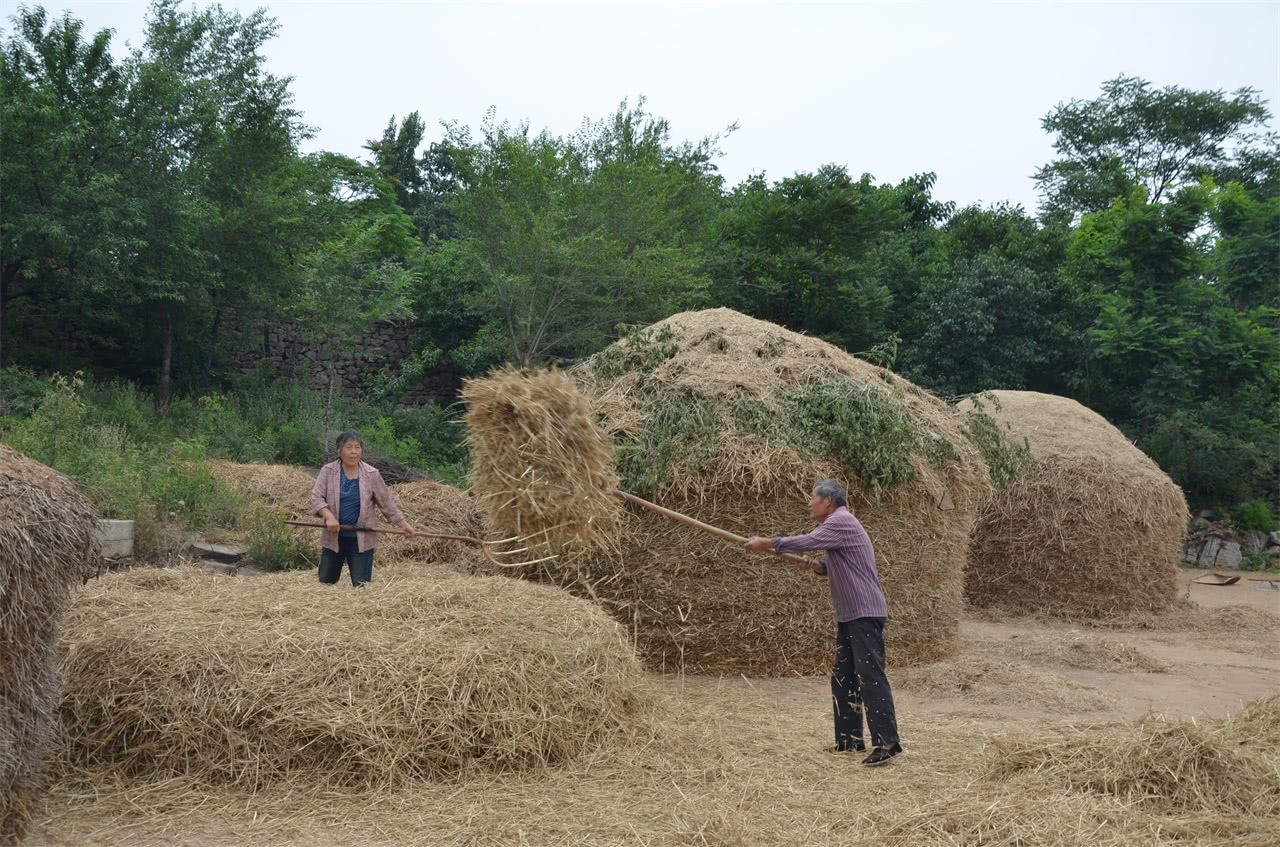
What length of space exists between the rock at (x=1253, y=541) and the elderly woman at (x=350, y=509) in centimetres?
1725

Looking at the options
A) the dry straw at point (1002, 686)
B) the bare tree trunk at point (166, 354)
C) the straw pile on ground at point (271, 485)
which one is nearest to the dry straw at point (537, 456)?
the dry straw at point (1002, 686)

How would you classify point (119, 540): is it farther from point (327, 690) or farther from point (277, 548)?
point (327, 690)

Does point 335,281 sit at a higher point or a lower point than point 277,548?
higher

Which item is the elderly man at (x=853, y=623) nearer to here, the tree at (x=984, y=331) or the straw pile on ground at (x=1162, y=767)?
the straw pile on ground at (x=1162, y=767)

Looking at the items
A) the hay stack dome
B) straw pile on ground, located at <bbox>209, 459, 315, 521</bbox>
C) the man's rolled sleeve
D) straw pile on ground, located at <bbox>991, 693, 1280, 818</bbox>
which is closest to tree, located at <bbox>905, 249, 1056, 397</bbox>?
the hay stack dome

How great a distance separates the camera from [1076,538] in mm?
12742

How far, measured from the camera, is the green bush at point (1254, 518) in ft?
64.2

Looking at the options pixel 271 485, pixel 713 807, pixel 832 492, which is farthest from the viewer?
pixel 271 485

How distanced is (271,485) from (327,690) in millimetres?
6141

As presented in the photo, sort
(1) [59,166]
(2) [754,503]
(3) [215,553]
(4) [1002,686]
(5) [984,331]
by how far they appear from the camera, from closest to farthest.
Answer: (4) [1002,686]
(2) [754,503]
(3) [215,553]
(1) [59,166]
(5) [984,331]

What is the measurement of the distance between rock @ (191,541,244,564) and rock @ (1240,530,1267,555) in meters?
17.4

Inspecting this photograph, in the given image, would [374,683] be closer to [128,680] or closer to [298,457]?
[128,680]

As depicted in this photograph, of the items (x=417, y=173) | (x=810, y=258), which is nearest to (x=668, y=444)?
(x=810, y=258)

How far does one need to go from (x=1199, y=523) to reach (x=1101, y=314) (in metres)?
4.47
